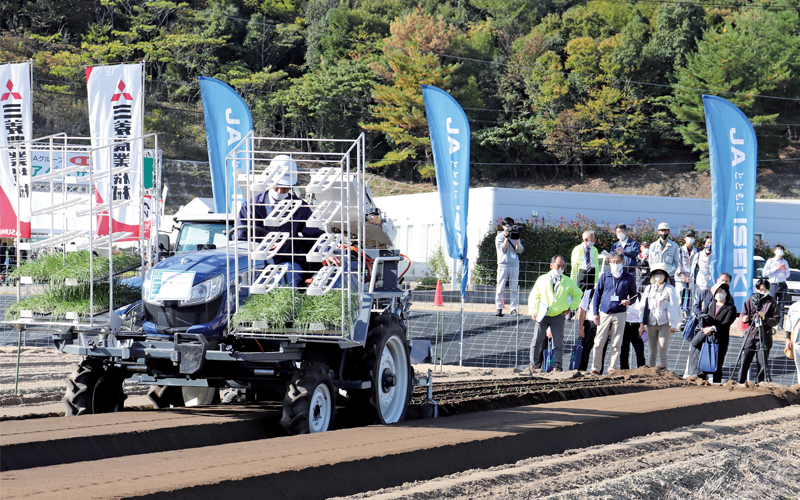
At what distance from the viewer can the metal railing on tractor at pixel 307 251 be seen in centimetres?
671

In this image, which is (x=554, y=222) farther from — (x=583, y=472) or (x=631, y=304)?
(x=583, y=472)

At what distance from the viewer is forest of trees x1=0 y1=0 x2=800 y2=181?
49.8 meters

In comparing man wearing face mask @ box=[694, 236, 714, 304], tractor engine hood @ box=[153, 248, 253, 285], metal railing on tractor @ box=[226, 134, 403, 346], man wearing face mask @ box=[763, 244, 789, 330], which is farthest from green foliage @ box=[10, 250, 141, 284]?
man wearing face mask @ box=[763, 244, 789, 330]

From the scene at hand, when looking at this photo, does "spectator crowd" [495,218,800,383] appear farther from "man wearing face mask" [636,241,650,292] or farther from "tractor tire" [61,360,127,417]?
"tractor tire" [61,360,127,417]

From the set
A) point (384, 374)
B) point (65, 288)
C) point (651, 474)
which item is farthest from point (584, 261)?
point (65, 288)

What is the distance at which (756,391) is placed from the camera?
1116 centimetres

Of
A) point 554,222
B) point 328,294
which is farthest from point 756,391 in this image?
point 554,222

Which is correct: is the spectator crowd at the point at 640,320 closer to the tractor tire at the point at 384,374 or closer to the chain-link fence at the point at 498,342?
the chain-link fence at the point at 498,342

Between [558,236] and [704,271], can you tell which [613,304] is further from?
[558,236]

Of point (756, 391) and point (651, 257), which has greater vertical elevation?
point (651, 257)

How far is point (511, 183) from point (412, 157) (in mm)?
7248

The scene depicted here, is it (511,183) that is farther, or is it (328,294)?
(511,183)

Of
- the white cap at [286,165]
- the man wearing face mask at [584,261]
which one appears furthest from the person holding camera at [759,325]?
the white cap at [286,165]

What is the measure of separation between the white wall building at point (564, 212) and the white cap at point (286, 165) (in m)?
19.0
